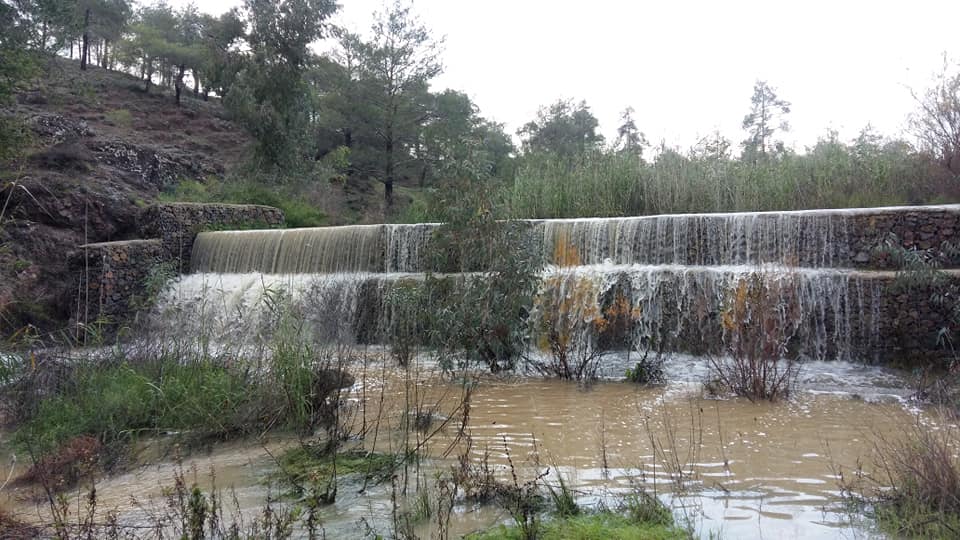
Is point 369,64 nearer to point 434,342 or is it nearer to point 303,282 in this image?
point 303,282

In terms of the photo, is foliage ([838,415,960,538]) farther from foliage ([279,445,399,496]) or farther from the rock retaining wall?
the rock retaining wall

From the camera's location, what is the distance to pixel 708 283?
251 inches

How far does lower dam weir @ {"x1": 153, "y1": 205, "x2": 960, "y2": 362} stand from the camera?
224 inches

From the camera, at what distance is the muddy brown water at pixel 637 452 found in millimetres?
2459

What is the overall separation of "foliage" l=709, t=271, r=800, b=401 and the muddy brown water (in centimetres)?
18

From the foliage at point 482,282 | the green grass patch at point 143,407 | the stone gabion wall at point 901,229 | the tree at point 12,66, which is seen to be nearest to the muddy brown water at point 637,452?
the green grass patch at point 143,407

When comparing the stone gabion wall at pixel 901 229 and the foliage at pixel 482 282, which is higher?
the stone gabion wall at pixel 901 229

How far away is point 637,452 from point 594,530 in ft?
4.10

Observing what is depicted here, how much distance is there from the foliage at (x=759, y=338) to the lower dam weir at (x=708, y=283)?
0.11ft

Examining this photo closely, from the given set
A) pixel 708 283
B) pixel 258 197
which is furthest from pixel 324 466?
pixel 258 197

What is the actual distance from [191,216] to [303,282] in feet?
12.2

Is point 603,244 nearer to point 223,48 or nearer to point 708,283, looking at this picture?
point 708,283

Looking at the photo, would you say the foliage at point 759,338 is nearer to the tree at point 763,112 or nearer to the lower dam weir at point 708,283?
the lower dam weir at point 708,283

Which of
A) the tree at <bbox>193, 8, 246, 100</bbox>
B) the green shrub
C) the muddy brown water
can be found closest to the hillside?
the green shrub
